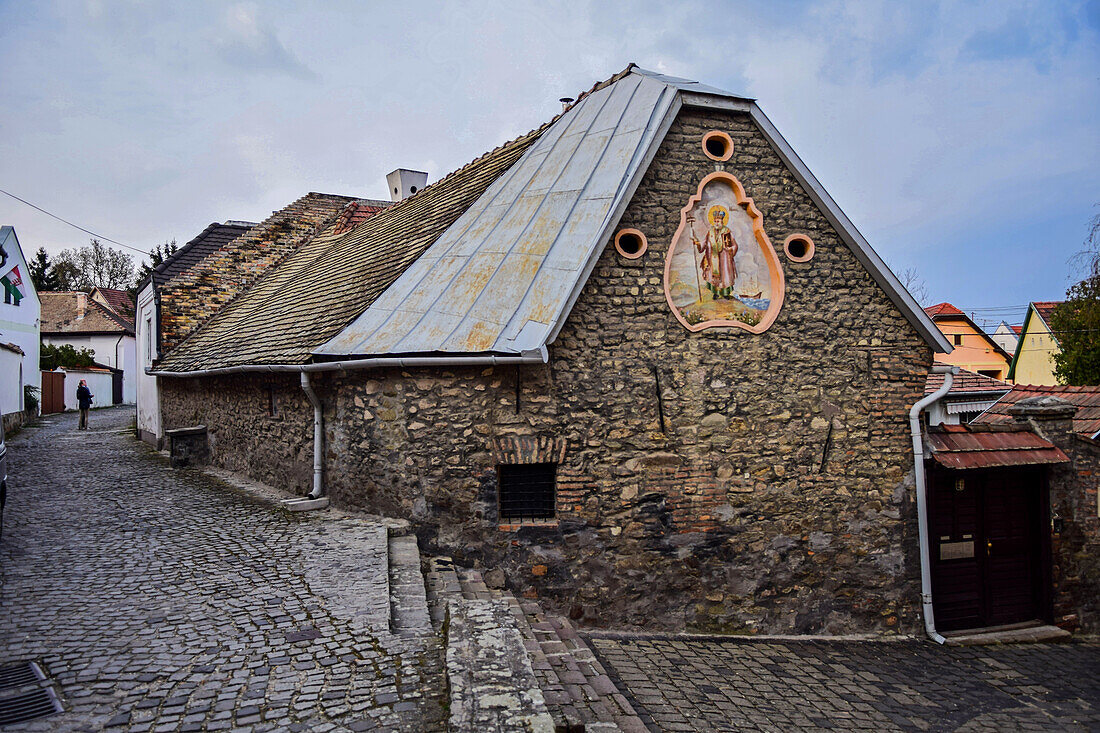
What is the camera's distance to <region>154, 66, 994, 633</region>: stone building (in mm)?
8062

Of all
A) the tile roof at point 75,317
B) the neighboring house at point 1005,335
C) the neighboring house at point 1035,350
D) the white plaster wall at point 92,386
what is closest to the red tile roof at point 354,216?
the white plaster wall at point 92,386

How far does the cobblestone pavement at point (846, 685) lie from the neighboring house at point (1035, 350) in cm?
2487

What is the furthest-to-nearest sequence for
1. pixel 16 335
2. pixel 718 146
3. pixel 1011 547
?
pixel 16 335, pixel 1011 547, pixel 718 146

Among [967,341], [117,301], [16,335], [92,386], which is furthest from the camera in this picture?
[117,301]

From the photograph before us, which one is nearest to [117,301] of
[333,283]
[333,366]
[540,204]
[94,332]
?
[94,332]

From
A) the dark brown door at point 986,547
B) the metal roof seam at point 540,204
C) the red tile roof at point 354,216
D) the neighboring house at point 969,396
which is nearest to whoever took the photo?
the metal roof seam at point 540,204

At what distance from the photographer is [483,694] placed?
416cm

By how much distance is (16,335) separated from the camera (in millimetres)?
24672

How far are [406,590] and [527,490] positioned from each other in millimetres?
2147

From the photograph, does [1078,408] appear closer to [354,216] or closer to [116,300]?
[354,216]

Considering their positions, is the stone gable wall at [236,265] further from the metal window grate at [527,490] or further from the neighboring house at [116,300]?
the neighboring house at [116,300]

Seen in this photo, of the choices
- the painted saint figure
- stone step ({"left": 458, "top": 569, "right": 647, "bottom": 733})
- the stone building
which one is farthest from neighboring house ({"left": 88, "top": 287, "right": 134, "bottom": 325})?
stone step ({"left": 458, "top": 569, "right": 647, "bottom": 733})

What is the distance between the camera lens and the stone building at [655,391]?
8.06 metres

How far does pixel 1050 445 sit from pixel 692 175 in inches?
258
